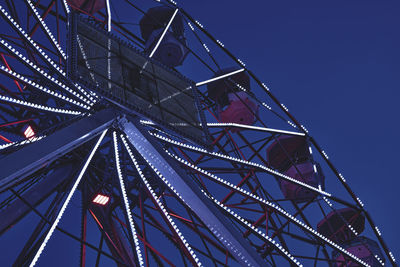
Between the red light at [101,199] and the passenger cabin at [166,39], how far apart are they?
4.87 m

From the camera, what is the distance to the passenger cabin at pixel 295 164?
45.5ft

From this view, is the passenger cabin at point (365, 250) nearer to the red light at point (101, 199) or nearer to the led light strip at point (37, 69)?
the red light at point (101, 199)

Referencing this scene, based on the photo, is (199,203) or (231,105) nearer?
(199,203)

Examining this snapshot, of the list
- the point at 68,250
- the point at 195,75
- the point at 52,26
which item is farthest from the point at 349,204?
the point at 195,75

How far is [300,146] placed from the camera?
14977 millimetres

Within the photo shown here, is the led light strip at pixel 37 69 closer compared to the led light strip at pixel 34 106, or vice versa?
the led light strip at pixel 34 106

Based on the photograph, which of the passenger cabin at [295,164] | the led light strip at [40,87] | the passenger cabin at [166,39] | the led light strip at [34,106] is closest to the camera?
the led light strip at [34,106]

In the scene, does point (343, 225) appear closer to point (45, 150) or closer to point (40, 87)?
point (40, 87)

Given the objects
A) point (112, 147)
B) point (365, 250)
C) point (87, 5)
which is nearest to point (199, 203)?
point (112, 147)

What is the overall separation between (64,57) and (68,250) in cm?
2806

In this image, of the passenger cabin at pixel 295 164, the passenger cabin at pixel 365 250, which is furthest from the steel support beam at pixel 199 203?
the passenger cabin at pixel 365 250

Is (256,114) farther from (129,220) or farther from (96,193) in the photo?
(129,220)

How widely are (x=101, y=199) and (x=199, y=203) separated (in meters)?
3.96

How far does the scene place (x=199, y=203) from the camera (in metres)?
5.88
